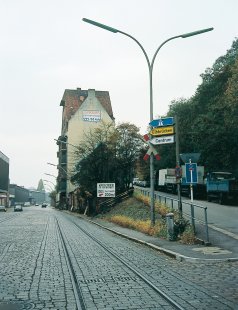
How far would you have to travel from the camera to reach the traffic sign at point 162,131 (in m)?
17.5

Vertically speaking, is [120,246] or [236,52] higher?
[236,52]

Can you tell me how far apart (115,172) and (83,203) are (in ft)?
43.6

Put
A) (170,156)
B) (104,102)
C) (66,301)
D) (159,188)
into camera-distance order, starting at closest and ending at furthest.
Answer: (66,301)
(170,156)
(159,188)
(104,102)

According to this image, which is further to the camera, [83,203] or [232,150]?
[83,203]

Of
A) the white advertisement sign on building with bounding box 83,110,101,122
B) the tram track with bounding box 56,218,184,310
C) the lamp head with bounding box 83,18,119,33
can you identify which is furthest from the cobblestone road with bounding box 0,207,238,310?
the white advertisement sign on building with bounding box 83,110,101,122

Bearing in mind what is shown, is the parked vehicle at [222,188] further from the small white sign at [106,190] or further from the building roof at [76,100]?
the building roof at [76,100]

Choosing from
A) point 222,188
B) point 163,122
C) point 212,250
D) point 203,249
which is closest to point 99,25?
point 163,122

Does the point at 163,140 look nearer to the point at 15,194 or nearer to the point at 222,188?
the point at 222,188

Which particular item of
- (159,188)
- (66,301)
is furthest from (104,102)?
(66,301)

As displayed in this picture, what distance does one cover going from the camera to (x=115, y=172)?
41.9 metres

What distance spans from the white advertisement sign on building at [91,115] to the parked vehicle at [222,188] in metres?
44.6

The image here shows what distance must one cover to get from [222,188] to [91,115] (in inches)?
1887

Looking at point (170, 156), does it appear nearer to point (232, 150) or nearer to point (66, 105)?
point (232, 150)

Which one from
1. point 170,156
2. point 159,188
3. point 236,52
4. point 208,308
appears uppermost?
point 236,52
